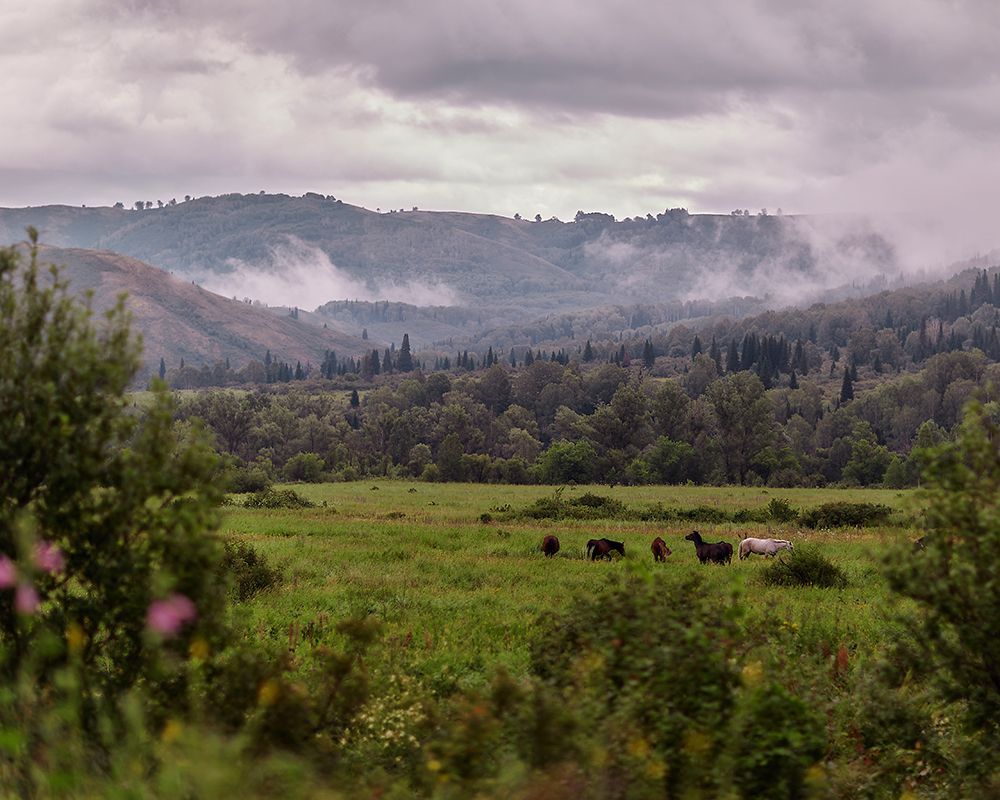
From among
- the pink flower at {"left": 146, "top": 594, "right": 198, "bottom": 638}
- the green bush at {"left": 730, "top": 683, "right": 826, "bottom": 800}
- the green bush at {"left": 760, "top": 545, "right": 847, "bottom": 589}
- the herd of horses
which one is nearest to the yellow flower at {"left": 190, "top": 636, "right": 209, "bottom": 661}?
the pink flower at {"left": 146, "top": 594, "right": 198, "bottom": 638}

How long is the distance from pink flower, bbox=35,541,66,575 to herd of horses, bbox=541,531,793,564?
25974mm

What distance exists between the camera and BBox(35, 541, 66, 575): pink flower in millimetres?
9164

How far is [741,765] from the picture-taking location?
29.9 feet

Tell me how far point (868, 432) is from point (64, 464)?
5948 inches

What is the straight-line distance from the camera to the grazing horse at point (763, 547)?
36719 millimetres

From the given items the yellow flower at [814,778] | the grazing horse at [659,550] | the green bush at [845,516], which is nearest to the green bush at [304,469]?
the green bush at [845,516]

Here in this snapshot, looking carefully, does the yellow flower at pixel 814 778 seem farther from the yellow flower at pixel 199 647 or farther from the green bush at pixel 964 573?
the yellow flower at pixel 199 647

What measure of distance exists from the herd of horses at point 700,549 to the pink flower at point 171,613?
2551cm

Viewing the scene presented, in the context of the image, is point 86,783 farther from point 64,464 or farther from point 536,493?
point 536,493

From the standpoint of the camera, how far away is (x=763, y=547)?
36.8 meters

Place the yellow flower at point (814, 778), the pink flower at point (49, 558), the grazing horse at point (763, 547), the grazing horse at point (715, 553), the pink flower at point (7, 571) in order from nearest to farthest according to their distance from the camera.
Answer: the pink flower at point (7, 571)
the yellow flower at point (814, 778)
the pink flower at point (49, 558)
the grazing horse at point (715, 553)
the grazing horse at point (763, 547)

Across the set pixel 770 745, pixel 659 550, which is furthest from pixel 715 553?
pixel 770 745

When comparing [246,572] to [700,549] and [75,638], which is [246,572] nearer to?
[700,549]

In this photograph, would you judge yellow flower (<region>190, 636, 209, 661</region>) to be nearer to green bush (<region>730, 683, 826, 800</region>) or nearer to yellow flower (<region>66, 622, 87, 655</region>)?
yellow flower (<region>66, 622, 87, 655</region>)
